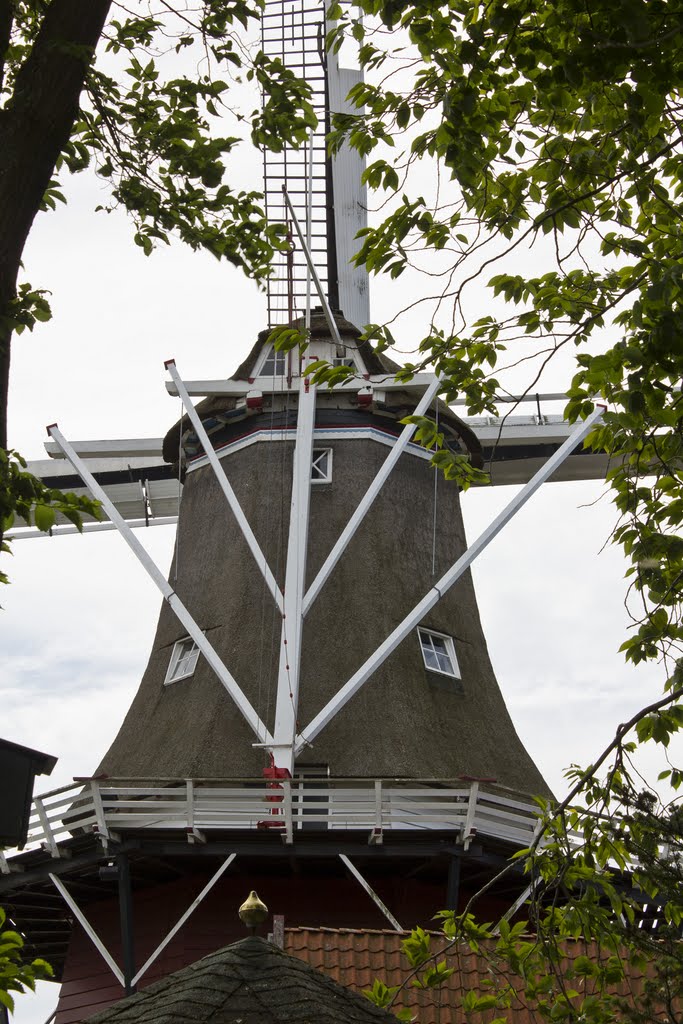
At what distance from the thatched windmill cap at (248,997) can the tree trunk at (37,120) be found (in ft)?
7.13

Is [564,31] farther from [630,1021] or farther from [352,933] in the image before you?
[352,933]

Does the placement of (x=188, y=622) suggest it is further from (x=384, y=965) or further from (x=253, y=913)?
(x=253, y=913)

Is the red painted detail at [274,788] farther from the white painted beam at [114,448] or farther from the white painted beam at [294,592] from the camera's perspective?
the white painted beam at [114,448]

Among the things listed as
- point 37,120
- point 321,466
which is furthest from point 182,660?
point 37,120

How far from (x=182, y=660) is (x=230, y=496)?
2.06 m

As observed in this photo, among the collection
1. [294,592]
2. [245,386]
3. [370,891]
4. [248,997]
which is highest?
[245,386]

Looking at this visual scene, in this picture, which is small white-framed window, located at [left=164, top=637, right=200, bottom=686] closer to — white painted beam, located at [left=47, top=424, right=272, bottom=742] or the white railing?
white painted beam, located at [left=47, top=424, right=272, bottom=742]

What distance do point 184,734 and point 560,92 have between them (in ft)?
32.3

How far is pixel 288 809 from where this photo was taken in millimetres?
11438

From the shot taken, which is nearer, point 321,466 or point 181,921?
point 181,921

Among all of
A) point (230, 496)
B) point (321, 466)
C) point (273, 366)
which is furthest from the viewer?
point (273, 366)

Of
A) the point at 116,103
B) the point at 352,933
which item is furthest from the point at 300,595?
the point at 116,103

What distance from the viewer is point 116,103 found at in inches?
252

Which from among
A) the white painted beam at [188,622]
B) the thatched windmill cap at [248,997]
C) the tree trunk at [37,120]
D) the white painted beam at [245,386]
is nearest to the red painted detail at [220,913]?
the white painted beam at [188,622]
